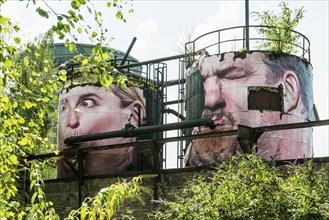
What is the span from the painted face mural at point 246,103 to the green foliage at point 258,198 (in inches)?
285

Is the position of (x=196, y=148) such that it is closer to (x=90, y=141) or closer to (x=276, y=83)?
(x=276, y=83)

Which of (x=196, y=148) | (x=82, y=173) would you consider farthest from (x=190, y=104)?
(x=82, y=173)

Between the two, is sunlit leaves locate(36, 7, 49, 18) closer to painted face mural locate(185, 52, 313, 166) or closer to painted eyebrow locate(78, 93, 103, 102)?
painted face mural locate(185, 52, 313, 166)

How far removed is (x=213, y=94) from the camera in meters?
16.1

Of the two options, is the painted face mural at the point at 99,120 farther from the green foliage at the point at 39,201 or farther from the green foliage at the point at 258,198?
the green foliage at the point at 39,201

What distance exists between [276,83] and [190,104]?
8.38 feet

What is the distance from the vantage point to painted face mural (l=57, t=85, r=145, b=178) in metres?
18.8

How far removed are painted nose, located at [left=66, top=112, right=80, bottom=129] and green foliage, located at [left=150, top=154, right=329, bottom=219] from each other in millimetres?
11494

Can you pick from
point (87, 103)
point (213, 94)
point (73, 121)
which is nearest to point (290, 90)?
point (213, 94)

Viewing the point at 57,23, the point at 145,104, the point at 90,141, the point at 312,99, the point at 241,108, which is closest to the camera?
the point at 57,23

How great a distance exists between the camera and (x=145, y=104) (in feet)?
66.8

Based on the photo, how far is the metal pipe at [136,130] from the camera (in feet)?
51.8

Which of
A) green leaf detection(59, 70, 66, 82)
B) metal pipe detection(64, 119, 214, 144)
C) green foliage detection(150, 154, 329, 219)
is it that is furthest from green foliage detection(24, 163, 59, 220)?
metal pipe detection(64, 119, 214, 144)

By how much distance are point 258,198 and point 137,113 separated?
12.5 metres
